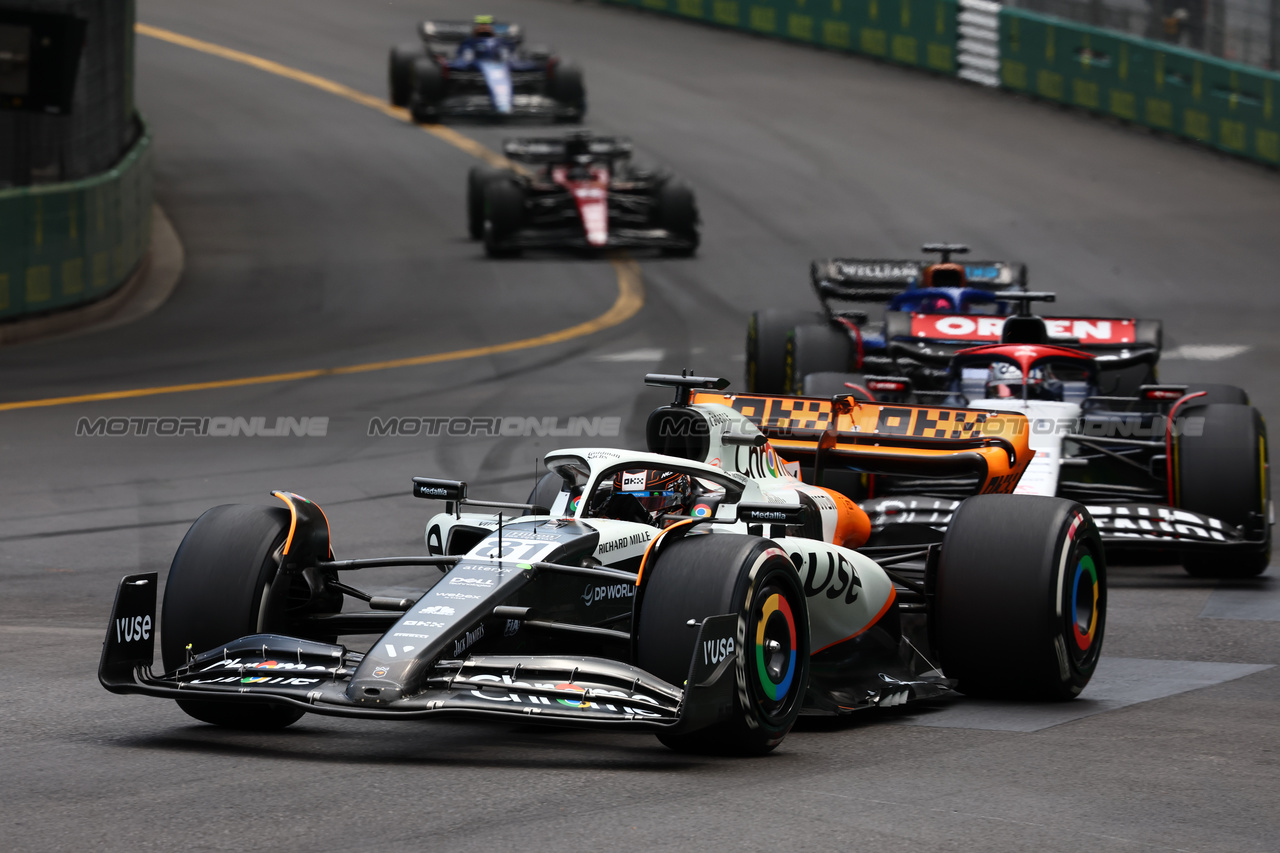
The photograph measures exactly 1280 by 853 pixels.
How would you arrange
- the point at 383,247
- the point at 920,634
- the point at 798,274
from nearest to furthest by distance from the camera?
the point at 920,634
the point at 798,274
the point at 383,247

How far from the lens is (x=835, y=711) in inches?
293

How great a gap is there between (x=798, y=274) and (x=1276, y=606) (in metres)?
16.4

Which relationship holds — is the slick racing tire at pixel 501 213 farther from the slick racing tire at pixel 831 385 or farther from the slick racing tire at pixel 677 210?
the slick racing tire at pixel 831 385

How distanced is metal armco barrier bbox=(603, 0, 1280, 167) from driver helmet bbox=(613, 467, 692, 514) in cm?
2864

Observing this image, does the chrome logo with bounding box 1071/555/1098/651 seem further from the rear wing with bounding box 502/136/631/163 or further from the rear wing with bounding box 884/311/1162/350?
the rear wing with bounding box 502/136/631/163

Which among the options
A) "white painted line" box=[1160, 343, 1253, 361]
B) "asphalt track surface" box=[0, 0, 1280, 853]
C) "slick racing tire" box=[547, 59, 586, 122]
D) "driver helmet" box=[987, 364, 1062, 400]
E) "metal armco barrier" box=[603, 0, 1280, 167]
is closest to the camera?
"asphalt track surface" box=[0, 0, 1280, 853]

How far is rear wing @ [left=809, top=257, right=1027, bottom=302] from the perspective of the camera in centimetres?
1783

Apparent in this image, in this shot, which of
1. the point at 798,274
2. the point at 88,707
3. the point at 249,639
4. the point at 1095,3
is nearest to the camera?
the point at 249,639

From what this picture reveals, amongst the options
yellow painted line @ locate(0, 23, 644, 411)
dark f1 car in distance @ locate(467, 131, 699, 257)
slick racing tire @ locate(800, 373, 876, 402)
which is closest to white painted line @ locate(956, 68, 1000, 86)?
yellow painted line @ locate(0, 23, 644, 411)

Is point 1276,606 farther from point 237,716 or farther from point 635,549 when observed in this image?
point 237,716

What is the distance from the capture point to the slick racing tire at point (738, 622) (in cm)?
667

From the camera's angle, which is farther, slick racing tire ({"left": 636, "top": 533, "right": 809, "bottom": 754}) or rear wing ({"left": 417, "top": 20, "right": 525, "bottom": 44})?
rear wing ({"left": 417, "top": 20, "right": 525, "bottom": 44})

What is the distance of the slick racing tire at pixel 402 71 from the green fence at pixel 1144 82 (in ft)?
41.1

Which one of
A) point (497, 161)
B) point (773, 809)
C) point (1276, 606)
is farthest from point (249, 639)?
point (497, 161)
